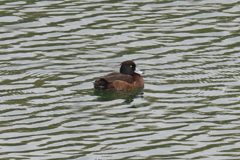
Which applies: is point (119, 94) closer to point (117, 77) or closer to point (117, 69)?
point (117, 77)

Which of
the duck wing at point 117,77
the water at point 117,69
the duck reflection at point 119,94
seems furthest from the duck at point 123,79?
the water at point 117,69

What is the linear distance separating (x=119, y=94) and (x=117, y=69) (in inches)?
80.0

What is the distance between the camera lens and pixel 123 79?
1991 centimetres

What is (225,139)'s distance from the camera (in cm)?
1512

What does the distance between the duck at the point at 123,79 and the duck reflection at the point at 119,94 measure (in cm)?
12

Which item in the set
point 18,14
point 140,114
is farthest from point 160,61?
point 18,14

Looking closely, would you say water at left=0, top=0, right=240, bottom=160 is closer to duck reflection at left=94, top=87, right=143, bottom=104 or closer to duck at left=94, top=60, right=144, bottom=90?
duck reflection at left=94, top=87, right=143, bottom=104

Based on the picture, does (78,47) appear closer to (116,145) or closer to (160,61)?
(160,61)

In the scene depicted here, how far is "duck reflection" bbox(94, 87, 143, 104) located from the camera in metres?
18.8

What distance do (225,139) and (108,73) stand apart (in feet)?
21.1

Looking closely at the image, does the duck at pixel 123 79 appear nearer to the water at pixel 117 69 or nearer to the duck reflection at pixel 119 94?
the duck reflection at pixel 119 94

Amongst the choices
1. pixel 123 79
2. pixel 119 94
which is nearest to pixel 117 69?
pixel 123 79

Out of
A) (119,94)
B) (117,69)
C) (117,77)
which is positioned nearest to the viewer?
(119,94)

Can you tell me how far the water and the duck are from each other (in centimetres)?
25
